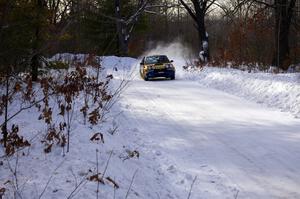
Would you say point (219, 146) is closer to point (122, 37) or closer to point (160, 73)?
point (160, 73)

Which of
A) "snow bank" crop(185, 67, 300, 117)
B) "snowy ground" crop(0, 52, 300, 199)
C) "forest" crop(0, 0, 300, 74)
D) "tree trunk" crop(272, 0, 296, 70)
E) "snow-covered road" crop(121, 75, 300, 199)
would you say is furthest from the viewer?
"tree trunk" crop(272, 0, 296, 70)

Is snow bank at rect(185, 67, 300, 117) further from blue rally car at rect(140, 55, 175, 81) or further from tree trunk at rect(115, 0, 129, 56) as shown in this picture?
tree trunk at rect(115, 0, 129, 56)

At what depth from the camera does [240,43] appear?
26938 mm

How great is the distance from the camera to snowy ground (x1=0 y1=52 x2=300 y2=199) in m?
6.06

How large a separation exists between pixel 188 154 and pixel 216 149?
0.61 m

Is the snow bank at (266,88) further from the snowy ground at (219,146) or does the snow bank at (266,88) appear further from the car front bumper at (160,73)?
the car front bumper at (160,73)

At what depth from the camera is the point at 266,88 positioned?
15.3 meters

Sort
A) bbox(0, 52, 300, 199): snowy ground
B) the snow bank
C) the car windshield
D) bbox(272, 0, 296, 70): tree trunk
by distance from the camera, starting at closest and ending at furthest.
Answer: bbox(0, 52, 300, 199): snowy ground < the snow bank < bbox(272, 0, 296, 70): tree trunk < the car windshield

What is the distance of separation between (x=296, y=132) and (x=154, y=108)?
15.7ft

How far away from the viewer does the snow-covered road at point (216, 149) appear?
637cm

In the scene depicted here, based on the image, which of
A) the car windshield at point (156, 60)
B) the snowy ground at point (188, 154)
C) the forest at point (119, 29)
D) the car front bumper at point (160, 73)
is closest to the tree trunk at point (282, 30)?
the forest at point (119, 29)

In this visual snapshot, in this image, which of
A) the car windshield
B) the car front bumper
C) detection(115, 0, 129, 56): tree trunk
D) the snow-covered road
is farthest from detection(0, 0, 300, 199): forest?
detection(115, 0, 129, 56): tree trunk

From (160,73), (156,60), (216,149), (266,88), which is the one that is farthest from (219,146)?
(156,60)

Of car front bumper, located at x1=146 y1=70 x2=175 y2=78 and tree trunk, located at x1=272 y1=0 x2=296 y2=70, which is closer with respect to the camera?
tree trunk, located at x1=272 y1=0 x2=296 y2=70
